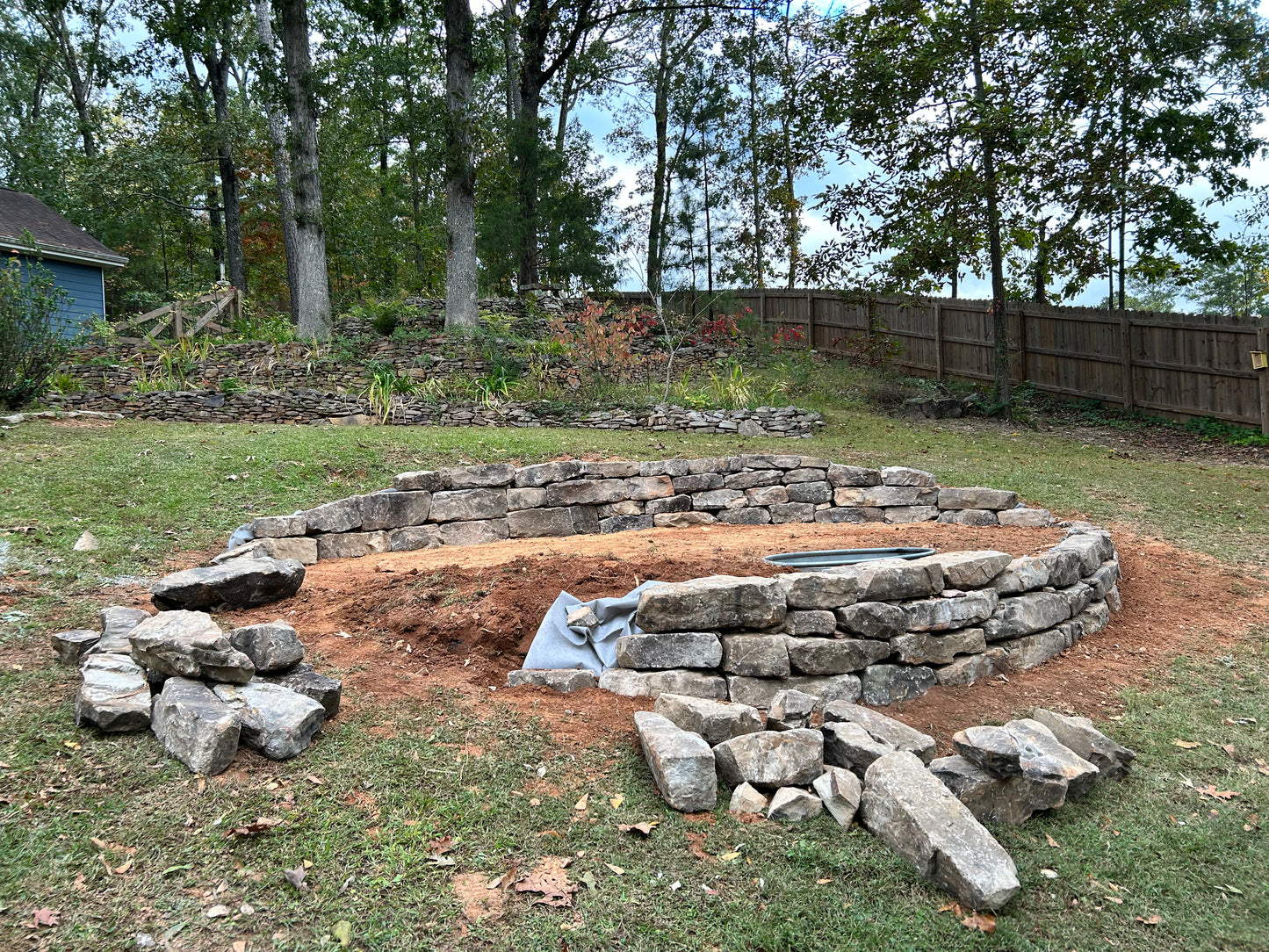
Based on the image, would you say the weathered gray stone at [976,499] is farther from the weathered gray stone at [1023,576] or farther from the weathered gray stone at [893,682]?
the weathered gray stone at [893,682]

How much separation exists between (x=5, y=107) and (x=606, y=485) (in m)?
29.9

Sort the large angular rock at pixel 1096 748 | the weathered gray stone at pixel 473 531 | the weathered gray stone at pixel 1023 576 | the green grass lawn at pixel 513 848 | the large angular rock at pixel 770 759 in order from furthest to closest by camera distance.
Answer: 1. the weathered gray stone at pixel 473 531
2. the weathered gray stone at pixel 1023 576
3. the large angular rock at pixel 1096 748
4. the large angular rock at pixel 770 759
5. the green grass lawn at pixel 513 848

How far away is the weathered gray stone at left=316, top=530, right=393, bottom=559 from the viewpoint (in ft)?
20.9

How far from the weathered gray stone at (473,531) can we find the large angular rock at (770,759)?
12.5 feet

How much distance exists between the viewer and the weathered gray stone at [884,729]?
3510mm

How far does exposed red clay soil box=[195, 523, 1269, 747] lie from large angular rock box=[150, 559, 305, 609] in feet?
0.34

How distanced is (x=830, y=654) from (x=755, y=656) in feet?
1.32

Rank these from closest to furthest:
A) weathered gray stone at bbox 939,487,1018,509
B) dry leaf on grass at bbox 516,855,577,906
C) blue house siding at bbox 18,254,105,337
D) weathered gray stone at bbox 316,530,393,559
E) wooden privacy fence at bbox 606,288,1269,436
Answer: dry leaf on grass at bbox 516,855,577,906 → weathered gray stone at bbox 316,530,393,559 → weathered gray stone at bbox 939,487,1018,509 → wooden privacy fence at bbox 606,288,1269,436 → blue house siding at bbox 18,254,105,337

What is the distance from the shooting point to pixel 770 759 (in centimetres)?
334

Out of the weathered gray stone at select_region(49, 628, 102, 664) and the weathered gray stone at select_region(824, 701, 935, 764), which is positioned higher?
the weathered gray stone at select_region(49, 628, 102, 664)

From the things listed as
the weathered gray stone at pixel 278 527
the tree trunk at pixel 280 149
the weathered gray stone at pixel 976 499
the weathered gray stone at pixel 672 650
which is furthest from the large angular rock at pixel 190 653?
the tree trunk at pixel 280 149

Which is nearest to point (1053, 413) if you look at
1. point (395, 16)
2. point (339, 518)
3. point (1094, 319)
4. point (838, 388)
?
point (1094, 319)

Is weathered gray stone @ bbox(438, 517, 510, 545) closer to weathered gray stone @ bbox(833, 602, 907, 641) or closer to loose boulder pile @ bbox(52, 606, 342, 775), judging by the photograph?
loose boulder pile @ bbox(52, 606, 342, 775)

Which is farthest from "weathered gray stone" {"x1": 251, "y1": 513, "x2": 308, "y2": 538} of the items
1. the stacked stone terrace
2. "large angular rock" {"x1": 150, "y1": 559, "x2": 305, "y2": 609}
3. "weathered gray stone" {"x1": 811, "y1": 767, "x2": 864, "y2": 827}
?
"weathered gray stone" {"x1": 811, "y1": 767, "x2": 864, "y2": 827}
